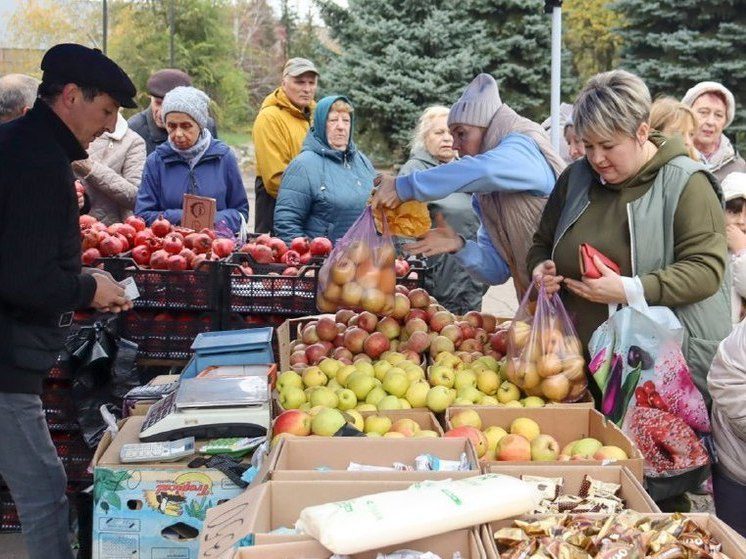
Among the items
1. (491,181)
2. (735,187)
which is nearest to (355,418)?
(491,181)

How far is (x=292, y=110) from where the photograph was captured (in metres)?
7.12

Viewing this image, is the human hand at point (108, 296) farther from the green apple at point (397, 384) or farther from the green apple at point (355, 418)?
the green apple at point (397, 384)

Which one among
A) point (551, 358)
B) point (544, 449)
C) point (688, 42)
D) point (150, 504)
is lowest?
point (150, 504)

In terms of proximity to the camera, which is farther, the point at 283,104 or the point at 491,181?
the point at 283,104

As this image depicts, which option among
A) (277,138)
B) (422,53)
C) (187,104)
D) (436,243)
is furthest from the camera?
(422,53)

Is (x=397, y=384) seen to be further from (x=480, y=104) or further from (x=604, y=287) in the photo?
(x=480, y=104)

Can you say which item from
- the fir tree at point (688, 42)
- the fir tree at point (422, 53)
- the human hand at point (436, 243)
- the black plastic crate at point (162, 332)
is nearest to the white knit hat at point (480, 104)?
the human hand at point (436, 243)

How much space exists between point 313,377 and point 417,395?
0.43 m

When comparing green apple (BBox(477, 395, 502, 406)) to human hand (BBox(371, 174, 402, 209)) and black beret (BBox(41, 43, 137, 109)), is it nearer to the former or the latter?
human hand (BBox(371, 174, 402, 209))

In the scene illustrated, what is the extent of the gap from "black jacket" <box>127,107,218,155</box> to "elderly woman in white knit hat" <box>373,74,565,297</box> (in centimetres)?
342

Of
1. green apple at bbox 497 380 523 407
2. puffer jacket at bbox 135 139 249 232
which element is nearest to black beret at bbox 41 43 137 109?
green apple at bbox 497 380 523 407

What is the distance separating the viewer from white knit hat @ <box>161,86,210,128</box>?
5434 mm

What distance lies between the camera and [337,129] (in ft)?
19.2

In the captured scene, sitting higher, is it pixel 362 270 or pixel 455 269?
pixel 362 270
